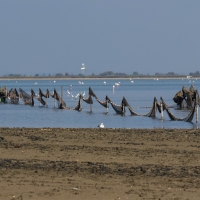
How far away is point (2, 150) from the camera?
14.1 meters

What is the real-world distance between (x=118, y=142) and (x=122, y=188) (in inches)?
254

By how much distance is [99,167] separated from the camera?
11539 millimetres

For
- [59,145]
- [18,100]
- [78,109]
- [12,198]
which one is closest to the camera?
[12,198]

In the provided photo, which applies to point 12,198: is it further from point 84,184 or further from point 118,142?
point 118,142

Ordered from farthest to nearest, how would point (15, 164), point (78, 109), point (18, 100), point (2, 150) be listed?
1. point (18, 100)
2. point (78, 109)
3. point (2, 150)
4. point (15, 164)

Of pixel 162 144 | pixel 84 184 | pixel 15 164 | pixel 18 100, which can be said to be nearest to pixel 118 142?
pixel 162 144

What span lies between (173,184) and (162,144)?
574 centimetres

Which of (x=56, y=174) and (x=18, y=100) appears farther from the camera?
(x=18, y=100)

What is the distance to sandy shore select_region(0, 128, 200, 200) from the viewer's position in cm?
932

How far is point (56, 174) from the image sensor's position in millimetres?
10773

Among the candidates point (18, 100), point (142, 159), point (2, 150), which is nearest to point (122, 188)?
Result: point (142, 159)

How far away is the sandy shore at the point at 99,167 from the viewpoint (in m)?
9.32

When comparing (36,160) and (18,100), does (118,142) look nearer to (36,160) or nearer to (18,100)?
(36,160)

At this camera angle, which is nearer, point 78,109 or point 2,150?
point 2,150
